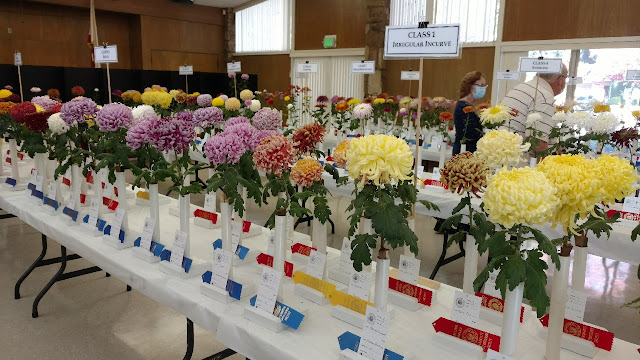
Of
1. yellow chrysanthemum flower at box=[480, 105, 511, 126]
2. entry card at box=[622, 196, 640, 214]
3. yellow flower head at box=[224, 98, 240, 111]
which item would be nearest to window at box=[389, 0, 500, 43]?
yellow flower head at box=[224, 98, 240, 111]

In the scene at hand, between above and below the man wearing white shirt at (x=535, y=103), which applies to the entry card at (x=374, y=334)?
below

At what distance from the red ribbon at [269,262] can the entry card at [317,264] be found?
0.14m

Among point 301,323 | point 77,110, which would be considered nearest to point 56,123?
point 77,110

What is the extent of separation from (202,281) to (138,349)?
113 centimetres

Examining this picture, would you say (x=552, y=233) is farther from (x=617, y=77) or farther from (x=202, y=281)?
(x=617, y=77)

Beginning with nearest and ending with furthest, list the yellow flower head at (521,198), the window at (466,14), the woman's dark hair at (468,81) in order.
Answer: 1. the yellow flower head at (521,198)
2. the woman's dark hair at (468,81)
3. the window at (466,14)

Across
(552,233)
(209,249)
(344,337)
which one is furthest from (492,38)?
(344,337)

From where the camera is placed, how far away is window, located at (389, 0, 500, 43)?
26.1 ft

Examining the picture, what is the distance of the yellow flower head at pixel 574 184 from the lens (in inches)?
37.1

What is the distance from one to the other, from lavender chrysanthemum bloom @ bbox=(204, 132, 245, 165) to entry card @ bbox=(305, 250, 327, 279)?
404mm

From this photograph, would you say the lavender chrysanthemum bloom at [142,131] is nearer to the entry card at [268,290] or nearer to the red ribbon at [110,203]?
the entry card at [268,290]

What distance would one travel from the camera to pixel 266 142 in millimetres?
1359

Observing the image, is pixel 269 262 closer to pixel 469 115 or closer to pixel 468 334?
pixel 468 334

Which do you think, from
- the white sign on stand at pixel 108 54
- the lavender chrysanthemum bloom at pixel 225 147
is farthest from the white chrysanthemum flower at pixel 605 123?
the white sign on stand at pixel 108 54
